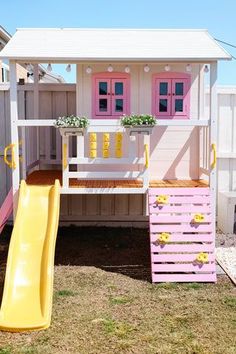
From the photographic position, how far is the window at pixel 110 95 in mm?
7609

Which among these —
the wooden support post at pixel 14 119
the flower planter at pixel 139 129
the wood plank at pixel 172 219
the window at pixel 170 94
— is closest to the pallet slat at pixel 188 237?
the wood plank at pixel 172 219

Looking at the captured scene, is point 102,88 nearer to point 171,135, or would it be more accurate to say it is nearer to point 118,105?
point 118,105

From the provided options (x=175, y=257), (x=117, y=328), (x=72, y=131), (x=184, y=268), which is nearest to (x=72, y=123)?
(x=72, y=131)

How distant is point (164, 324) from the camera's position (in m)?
4.69

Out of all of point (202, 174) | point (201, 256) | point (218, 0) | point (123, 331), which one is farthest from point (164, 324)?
point (218, 0)

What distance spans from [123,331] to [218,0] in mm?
10047

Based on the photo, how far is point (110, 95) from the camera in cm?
766

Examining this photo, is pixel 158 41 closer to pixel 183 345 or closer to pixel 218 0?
pixel 183 345

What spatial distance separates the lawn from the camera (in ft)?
13.9

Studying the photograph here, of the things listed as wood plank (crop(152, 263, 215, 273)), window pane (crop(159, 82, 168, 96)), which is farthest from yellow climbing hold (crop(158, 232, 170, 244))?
window pane (crop(159, 82, 168, 96))

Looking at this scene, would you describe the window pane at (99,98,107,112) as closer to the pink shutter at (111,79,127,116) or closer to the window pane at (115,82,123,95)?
the pink shutter at (111,79,127,116)

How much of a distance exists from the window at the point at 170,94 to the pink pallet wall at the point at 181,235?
5.65 ft

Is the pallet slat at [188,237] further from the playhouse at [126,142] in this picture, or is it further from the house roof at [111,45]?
the house roof at [111,45]

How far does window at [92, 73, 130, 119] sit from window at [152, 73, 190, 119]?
0.48 metres
